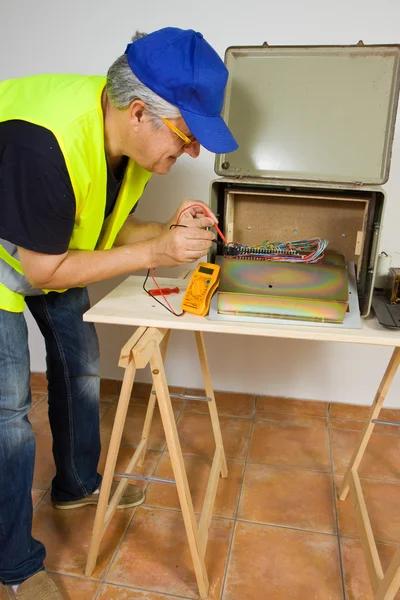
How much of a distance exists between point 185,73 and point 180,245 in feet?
1.13

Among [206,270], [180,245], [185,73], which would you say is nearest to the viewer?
[185,73]

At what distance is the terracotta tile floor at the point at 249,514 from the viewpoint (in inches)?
52.6

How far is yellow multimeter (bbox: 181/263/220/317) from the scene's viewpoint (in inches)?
45.4

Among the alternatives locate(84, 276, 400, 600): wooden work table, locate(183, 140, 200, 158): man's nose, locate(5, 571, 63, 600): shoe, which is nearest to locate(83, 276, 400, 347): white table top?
locate(84, 276, 400, 600): wooden work table

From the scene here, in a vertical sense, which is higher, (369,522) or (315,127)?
(315,127)

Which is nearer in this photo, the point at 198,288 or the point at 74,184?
the point at 74,184

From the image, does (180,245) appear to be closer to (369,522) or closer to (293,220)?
(293,220)

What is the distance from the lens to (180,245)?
109 cm

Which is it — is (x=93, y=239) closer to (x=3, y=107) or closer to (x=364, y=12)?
(x=3, y=107)

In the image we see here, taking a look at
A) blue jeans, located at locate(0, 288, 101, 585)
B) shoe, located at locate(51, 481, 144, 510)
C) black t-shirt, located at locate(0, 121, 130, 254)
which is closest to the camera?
black t-shirt, located at locate(0, 121, 130, 254)

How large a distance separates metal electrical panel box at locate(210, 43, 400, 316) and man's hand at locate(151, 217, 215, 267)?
16 cm

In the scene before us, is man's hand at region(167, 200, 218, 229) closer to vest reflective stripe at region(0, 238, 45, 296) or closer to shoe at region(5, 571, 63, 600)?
vest reflective stripe at region(0, 238, 45, 296)

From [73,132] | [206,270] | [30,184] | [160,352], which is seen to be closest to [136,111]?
[73,132]

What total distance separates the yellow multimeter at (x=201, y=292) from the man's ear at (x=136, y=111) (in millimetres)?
373
